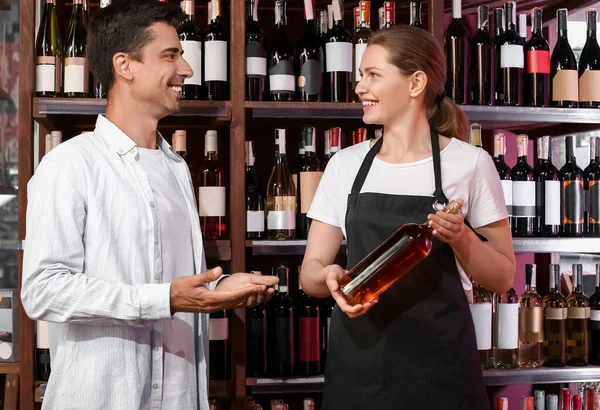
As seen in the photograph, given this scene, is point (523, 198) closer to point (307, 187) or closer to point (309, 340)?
point (307, 187)

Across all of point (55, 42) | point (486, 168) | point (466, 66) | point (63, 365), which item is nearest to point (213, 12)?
point (55, 42)

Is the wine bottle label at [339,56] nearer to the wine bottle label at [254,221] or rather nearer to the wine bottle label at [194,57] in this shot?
the wine bottle label at [194,57]

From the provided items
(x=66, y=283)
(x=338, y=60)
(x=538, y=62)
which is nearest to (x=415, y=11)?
(x=338, y=60)

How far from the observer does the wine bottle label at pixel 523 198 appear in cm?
248

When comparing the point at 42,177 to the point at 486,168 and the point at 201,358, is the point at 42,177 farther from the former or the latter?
the point at 486,168

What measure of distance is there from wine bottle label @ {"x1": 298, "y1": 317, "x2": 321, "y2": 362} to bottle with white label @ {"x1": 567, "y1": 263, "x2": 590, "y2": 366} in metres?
0.87

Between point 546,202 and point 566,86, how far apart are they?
40 centimetres

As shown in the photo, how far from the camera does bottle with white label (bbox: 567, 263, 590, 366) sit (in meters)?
2.57

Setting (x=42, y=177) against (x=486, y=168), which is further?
(x=486, y=168)

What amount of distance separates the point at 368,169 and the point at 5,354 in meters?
1.31

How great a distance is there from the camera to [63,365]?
1586 millimetres

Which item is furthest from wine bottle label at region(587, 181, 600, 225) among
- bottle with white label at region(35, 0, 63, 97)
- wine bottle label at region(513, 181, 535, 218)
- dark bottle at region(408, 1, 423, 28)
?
bottle with white label at region(35, 0, 63, 97)

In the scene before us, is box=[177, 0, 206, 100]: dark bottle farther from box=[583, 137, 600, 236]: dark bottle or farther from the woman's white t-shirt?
box=[583, 137, 600, 236]: dark bottle

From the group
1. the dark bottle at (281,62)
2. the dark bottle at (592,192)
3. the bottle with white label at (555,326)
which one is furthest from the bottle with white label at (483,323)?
the dark bottle at (281,62)
